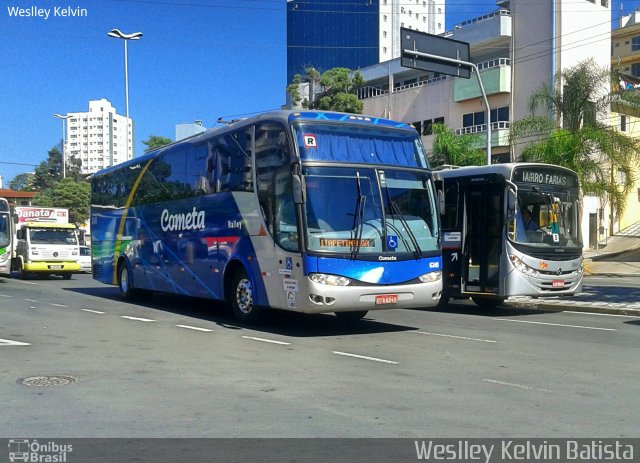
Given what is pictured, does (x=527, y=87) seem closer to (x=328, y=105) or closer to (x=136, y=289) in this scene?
(x=328, y=105)

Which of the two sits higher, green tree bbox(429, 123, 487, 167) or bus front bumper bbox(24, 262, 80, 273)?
green tree bbox(429, 123, 487, 167)

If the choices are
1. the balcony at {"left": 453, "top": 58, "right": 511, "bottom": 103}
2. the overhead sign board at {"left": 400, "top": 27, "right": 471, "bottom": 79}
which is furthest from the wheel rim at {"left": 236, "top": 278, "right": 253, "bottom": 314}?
the balcony at {"left": 453, "top": 58, "right": 511, "bottom": 103}

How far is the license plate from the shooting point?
36.2ft

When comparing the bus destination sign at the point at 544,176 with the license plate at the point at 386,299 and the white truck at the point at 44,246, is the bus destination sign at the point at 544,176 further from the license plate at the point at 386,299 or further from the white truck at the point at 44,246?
the white truck at the point at 44,246

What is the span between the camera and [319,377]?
317 inches

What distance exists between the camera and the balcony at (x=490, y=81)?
137 ft

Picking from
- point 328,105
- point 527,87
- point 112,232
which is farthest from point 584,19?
point 112,232

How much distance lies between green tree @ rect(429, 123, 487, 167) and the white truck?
19.3 metres

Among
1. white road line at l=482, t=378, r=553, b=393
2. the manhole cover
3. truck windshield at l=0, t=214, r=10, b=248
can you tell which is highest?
truck windshield at l=0, t=214, r=10, b=248

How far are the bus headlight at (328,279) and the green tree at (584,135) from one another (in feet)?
78.5

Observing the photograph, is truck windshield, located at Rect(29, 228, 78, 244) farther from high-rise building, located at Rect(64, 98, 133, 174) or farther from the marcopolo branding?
high-rise building, located at Rect(64, 98, 133, 174)

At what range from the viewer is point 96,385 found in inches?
298

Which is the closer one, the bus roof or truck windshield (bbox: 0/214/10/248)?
the bus roof
